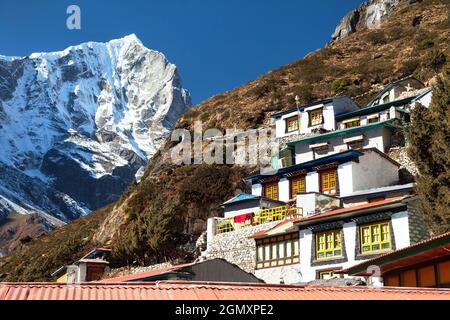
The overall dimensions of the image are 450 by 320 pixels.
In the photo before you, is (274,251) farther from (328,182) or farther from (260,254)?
(328,182)

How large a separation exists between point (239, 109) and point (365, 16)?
57.2 m

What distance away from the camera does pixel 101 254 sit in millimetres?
58812

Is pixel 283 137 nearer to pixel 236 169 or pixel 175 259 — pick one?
pixel 236 169

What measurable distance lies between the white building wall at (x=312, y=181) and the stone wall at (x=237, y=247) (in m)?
5.33

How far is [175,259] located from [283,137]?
20468 mm

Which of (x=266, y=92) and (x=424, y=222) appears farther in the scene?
(x=266, y=92)

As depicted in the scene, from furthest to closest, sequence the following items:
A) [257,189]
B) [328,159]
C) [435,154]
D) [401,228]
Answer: [257,189]
[328,159]
[401,228]
[435,154]

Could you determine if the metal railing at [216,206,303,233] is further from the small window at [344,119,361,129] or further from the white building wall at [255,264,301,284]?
the small window at [344,119,361,129]

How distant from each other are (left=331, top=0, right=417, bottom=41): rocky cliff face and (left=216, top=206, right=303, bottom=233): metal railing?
84.4m

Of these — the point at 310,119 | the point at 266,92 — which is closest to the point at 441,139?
the point at 310,119

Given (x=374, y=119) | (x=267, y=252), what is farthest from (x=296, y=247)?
(x=374, y=119)

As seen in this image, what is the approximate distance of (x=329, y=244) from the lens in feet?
118
